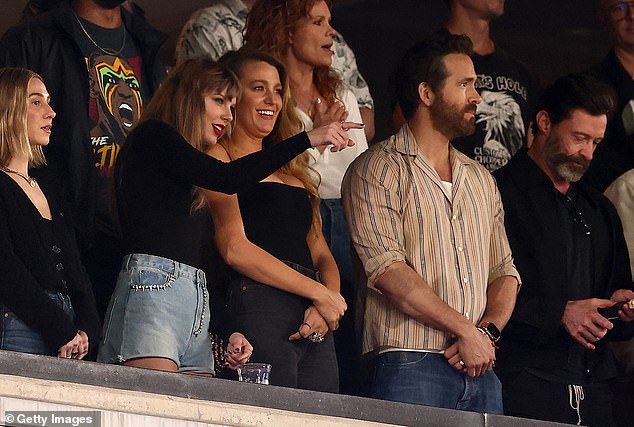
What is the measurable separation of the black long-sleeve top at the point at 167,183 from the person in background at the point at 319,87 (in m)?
0.70

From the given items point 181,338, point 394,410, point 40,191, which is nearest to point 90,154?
point 40,191

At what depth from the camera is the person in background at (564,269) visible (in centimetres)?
456

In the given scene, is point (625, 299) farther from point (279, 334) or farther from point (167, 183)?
point (167, 183)

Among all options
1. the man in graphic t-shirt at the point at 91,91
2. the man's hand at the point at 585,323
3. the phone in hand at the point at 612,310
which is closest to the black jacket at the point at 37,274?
the man in graphic t-shirt at the point at 91,91

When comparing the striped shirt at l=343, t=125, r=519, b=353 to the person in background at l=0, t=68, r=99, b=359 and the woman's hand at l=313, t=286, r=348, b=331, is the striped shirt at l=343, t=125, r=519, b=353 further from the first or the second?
the person in background at l=0, t=68, r=99, b=359

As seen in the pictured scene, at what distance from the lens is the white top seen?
15.3 ft

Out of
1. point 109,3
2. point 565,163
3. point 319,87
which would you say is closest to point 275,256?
point 319,87

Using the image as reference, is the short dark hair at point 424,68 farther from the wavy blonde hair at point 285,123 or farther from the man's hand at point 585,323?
the man's hand at point 585,323

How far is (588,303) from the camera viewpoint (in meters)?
4.64

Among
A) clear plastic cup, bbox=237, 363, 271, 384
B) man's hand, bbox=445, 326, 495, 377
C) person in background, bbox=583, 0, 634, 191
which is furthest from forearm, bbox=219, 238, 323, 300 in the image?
person in background, bbox=583, 0, 634, 191

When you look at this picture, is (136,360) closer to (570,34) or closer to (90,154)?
(90,154)

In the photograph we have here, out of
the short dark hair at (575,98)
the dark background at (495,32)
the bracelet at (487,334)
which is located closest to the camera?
the bracelet at (487,334)

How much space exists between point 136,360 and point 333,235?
3.32 ft

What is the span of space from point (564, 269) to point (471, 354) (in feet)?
2.08
